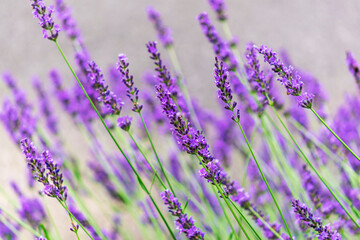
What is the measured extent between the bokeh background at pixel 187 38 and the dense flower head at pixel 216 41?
1970 mm

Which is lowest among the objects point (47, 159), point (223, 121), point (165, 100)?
point (47, 159)

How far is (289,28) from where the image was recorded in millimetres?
4293

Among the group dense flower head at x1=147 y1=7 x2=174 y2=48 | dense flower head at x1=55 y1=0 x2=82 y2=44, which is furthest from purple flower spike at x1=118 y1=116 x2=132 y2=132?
dense flower head at x1=147 y1=7 x2=174 y2=48

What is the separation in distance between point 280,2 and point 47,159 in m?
3.46

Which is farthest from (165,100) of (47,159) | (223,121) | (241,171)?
(241,171)

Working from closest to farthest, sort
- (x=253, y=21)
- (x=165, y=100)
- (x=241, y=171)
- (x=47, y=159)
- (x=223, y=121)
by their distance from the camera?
(x=165, y=100)
(x=47, y=159)
(x=223, y=121)
(x=241, y=171)
(x=253, y=21)

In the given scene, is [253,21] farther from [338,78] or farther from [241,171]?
[241,171]

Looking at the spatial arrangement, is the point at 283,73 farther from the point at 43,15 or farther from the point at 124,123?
the point at 43,15

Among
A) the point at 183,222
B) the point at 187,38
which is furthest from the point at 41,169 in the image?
the point at 187,38

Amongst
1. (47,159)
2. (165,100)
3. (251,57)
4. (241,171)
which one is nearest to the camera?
(165,100)

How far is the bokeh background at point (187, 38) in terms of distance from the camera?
13.8 ft

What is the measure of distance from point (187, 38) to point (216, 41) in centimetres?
229

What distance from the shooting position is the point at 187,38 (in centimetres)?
430

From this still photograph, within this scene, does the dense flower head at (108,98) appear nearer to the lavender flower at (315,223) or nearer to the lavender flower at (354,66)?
the lavender flower at (315,223)
